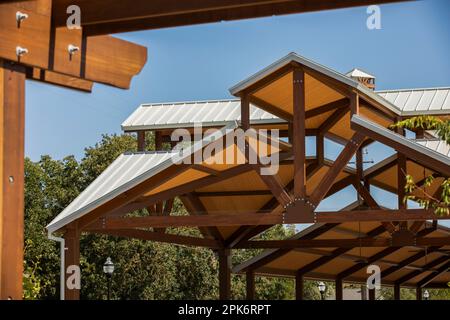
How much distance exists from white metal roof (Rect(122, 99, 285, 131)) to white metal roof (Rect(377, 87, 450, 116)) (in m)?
3.39

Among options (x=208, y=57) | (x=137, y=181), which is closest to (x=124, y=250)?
(x=137, y=181)

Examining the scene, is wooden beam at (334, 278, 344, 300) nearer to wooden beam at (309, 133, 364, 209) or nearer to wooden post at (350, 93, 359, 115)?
wooden beam at (309, 133, 364, 209)

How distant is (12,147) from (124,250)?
34.8m

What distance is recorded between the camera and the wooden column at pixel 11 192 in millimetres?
3262

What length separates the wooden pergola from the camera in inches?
129

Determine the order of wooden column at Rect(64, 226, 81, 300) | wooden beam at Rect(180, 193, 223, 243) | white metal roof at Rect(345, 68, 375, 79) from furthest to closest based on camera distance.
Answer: white metal roof at Rect(345, 68, 375, 79)
wooden beam at Rect(180, 193, 223, 243)
wooden column at Rect(64, 226, 81, 300)

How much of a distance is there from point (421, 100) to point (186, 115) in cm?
591

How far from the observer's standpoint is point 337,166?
15734mm

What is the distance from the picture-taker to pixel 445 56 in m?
74.8

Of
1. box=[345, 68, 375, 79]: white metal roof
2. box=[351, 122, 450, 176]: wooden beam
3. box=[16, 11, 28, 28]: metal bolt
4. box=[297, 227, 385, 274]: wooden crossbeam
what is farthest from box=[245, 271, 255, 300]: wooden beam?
box=[16, 11, 28, 28]: metal bolt

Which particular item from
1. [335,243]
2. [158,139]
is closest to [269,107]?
[335,243]

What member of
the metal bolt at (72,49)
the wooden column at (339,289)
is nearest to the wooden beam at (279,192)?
the wooden column at (339,289)

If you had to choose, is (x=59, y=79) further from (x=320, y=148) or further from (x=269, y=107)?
(x=320, y=148)

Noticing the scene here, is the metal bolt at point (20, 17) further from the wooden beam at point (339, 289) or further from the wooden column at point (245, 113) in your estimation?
the wooden beam at point (339, 289)
